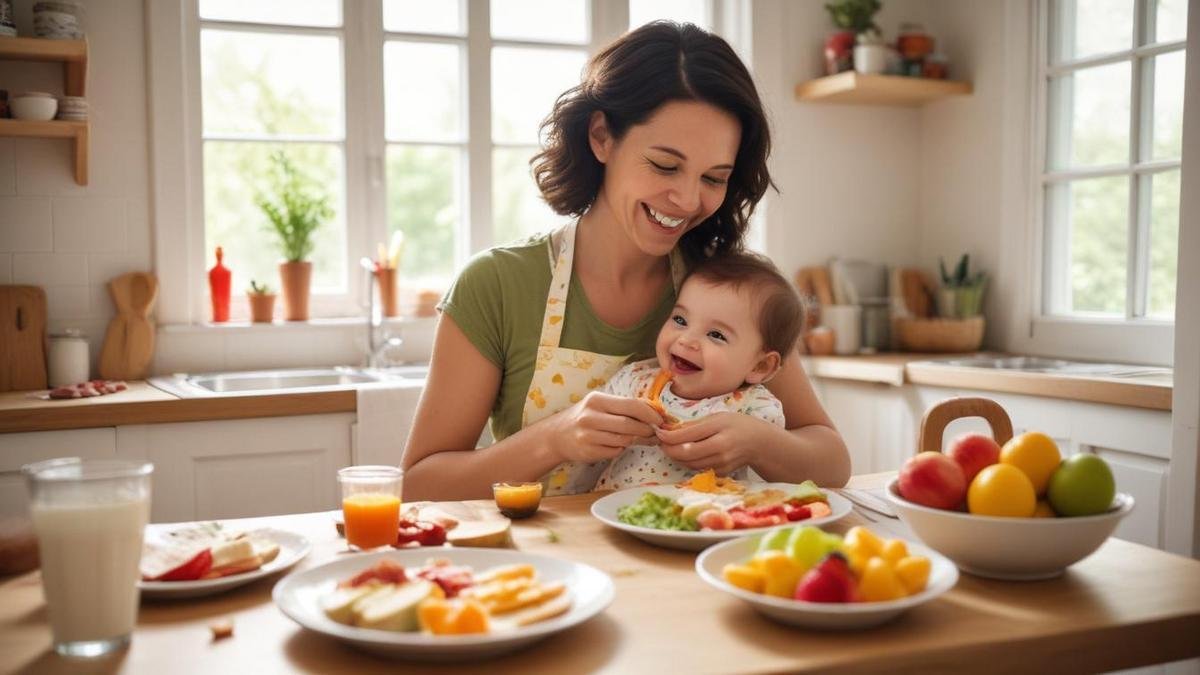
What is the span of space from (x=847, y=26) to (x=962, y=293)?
3.56 feet

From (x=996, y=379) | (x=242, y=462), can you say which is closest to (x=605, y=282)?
(x=242, y=462)

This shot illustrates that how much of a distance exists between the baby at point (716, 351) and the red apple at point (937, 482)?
0.69 meters

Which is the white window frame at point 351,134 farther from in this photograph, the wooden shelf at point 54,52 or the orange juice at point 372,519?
the orange juice at point 372,519

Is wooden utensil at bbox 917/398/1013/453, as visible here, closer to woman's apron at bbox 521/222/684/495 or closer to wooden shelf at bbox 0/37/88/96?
woman's apron at bbox 521/222/684/495

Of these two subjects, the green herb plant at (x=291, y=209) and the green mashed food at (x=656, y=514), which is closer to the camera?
the green mashed food at (x=656, y=514)

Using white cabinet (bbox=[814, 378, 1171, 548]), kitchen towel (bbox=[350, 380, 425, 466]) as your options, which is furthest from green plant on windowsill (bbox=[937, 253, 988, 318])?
kitchen towel (bbox=[350, 380, 425, 466])

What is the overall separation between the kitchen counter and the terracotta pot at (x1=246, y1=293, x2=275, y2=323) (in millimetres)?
1902

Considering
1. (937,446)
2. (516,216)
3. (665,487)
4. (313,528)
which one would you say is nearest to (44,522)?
(313,528)

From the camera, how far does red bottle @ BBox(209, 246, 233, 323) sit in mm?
3400

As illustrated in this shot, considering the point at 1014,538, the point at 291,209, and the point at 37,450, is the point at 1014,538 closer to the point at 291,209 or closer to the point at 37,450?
the point at 37,450

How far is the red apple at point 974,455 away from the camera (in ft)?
3.87

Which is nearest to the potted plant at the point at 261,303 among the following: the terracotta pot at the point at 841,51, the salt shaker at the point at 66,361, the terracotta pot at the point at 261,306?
the terracotta pot at the point at 261,306

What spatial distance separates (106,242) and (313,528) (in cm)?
224

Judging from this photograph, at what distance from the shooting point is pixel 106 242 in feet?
10.7
